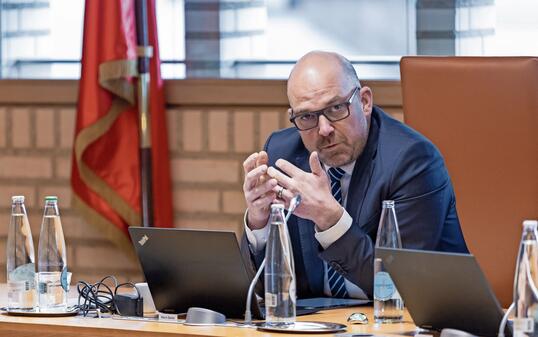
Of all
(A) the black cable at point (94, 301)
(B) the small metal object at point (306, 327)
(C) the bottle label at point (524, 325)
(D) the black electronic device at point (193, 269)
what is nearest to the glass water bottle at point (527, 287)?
(C) the bottle label at point (524, 325)

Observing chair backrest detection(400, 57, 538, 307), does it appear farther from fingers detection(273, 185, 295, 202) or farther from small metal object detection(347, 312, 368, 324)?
small metal object detection(347, 312, 368, 324)

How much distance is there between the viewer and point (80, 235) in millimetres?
4609

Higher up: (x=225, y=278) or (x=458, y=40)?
(x=458, y=40)

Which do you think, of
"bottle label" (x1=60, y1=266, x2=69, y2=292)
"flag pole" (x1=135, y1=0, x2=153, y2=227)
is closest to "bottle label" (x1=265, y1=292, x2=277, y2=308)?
"bottle label" (x1=60, y1=266, x2=69, y2=292)

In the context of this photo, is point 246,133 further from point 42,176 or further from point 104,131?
point 42,176

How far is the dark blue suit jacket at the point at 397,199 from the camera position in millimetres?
2912

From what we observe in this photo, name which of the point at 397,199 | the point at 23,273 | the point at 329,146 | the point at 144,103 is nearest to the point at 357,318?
the point at 397,199

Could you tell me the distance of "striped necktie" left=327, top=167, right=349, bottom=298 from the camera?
2938 mm

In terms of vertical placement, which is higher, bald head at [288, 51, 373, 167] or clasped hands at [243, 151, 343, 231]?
bald head at [288, 51, 373, 167]

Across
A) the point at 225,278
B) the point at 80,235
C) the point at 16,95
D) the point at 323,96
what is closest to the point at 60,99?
the point at 16,95

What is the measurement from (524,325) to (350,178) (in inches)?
41.7

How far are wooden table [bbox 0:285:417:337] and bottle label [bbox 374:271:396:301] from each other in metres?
0.06

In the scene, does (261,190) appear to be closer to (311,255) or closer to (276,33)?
(311,255)

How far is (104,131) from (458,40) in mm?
1290
